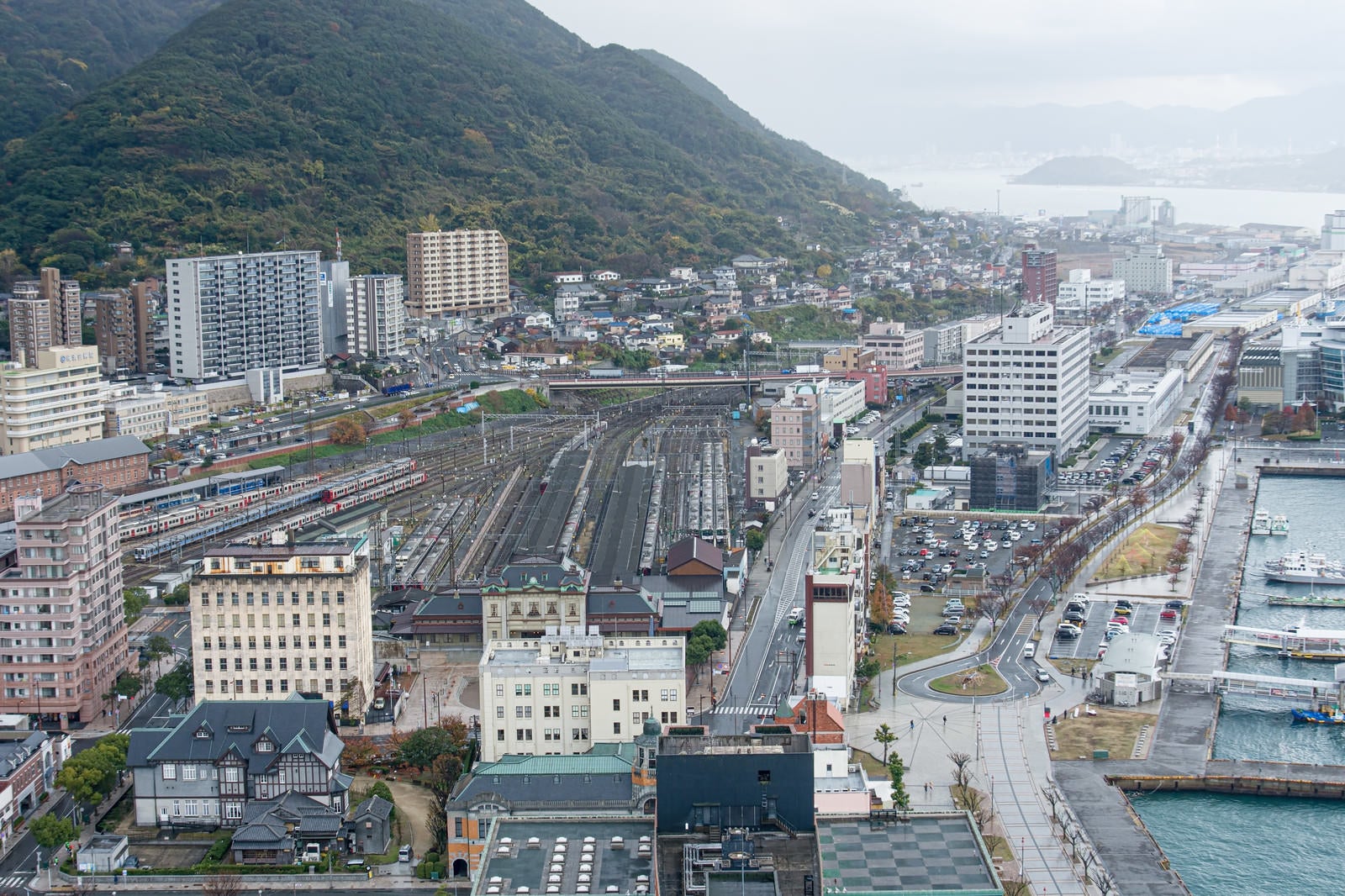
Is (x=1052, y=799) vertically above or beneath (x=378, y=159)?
beneath

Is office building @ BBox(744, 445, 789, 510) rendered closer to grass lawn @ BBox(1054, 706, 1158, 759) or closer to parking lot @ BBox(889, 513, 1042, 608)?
parking lot @ BBox(889, 513, 1042, 608)

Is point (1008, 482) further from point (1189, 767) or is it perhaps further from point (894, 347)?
point (894, 347)

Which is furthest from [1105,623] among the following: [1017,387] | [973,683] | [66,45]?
[66,45]

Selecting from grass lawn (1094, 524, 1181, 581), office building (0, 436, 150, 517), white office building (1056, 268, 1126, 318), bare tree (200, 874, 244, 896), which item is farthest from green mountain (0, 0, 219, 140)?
bare tree (200, 874, 244, 896)

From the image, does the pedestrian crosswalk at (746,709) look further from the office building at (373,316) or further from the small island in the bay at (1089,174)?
the small island in the bay at (1089,174)

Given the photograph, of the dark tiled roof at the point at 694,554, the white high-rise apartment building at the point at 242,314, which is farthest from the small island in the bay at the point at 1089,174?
the dark tiled roof at the point at 694,554
